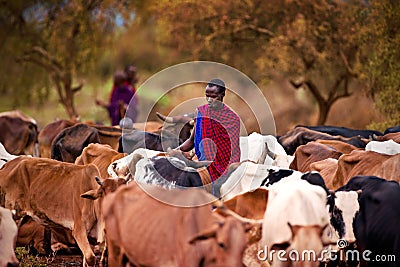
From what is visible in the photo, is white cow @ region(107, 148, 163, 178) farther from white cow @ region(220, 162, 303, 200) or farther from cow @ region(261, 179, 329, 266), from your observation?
cow @ region(261, 179, 329, 266)

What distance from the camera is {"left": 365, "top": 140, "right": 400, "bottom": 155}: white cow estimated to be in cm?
968

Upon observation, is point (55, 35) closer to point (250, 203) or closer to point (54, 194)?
point (54, 194)

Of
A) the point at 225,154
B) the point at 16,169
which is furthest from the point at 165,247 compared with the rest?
the point at 16,169

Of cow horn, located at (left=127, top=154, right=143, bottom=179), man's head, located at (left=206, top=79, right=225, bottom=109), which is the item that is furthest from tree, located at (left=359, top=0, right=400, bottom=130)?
man's head, located at (left=206, top=79, right=225, bottom=109)

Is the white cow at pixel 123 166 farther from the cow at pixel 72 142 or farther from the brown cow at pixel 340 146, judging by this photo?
the cow at pixel 72 142

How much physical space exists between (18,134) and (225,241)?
10628mm

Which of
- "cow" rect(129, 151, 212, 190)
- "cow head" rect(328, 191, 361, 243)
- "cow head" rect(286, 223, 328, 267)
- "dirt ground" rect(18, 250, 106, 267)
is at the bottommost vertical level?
"dirt ground" rect(18, 250, 106, 267)

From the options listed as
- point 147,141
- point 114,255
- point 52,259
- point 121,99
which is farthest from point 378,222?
point 121,99

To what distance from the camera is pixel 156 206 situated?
21.7 feet

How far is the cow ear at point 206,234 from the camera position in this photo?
19.5 feet

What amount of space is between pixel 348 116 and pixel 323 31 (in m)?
4.77

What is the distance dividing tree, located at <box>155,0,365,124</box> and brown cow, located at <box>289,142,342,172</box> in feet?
22.7

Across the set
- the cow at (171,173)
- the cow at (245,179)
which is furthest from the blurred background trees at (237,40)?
the cow at (171,173)

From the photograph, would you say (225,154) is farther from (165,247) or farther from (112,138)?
(112,138)
